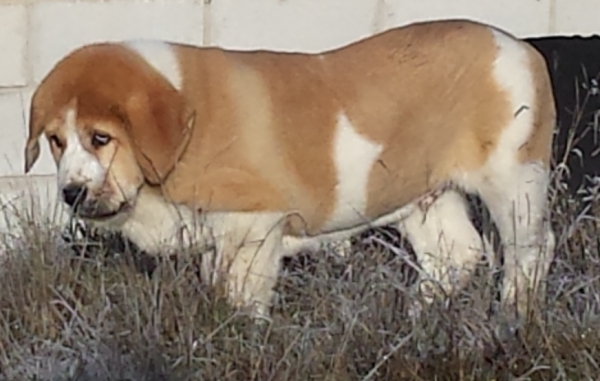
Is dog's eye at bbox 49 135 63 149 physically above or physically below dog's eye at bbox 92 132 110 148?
below

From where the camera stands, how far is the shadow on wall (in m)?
4.92

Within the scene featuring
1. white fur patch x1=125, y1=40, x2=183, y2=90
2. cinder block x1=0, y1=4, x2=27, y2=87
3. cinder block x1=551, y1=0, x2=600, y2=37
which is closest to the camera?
white fur patch x1=125, y1=40, x2=183, y2=90

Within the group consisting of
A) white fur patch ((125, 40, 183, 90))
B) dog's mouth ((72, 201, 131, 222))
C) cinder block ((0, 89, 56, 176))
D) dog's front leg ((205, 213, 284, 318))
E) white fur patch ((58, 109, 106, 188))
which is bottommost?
cinder block ((0, 89, 56, 176))

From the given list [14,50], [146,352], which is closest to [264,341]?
[146,352]

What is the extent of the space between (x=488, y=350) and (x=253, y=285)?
87 cm

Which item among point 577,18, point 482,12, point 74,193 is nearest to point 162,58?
point 74,193

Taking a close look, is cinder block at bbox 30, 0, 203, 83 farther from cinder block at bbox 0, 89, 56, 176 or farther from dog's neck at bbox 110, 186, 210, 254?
dog's neck at bbox 110, 186, 210, 254

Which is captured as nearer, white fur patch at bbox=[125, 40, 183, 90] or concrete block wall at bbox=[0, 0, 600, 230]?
white fur patch at bbox=[125, 40, 183, 90]

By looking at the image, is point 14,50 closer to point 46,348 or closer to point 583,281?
point 46,348

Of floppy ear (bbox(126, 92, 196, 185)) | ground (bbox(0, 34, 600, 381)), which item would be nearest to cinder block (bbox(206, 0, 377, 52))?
ground (bbox(0, 34, 600, 381))

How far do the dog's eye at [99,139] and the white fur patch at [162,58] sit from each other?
281mm

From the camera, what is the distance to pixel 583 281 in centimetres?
399

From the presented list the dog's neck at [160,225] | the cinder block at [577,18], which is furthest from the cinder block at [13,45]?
the cinder block at [577,18]

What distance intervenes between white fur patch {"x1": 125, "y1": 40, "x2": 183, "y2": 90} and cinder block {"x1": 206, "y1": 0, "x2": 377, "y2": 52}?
136 cm
